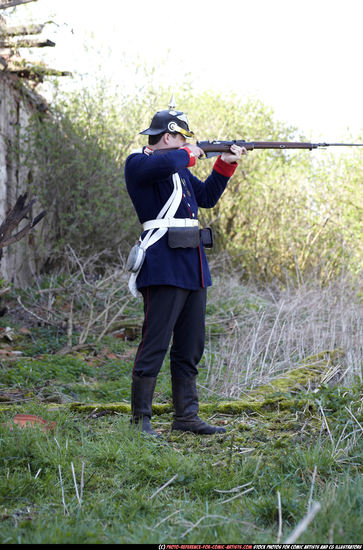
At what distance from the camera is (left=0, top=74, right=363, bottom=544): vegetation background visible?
2.72m

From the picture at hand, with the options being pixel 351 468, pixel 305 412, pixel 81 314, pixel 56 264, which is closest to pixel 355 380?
pixel 305 412

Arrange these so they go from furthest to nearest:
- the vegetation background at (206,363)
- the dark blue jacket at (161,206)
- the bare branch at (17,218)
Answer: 1. the bare branch at (17,218)
2. the dark blue jacket at (161,206)
3. the vegetation background at (206,363)

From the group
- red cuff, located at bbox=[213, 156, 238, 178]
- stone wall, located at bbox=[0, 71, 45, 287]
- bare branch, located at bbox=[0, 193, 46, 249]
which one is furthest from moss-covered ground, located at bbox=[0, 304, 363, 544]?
stone wall, located at bbox=[0, 71, 45, 287]

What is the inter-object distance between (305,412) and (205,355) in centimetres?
266

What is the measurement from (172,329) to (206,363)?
2.39 m

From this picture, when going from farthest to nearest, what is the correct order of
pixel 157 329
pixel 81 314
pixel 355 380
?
pixel 81 314
pixel 355 380
pixel 157 329

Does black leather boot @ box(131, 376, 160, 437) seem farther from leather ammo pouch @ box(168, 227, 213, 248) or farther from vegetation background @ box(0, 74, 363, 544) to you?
leather ammo pouch @ box(168, 227, 213, 248)

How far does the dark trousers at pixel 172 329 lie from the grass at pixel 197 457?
0.45 m

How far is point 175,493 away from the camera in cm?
304

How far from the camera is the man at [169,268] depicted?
4.02 m

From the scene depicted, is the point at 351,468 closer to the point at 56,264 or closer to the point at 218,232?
the point at 56,264

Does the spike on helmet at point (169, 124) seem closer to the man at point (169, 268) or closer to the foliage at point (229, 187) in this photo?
the man at point (169, 268)

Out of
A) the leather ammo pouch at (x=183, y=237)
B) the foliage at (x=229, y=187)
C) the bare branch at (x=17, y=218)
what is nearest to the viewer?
the leather ammo pouch at (x=183, y=237)

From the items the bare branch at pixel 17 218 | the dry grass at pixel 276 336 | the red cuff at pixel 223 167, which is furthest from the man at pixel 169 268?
the bare branch at pixel 17 218
